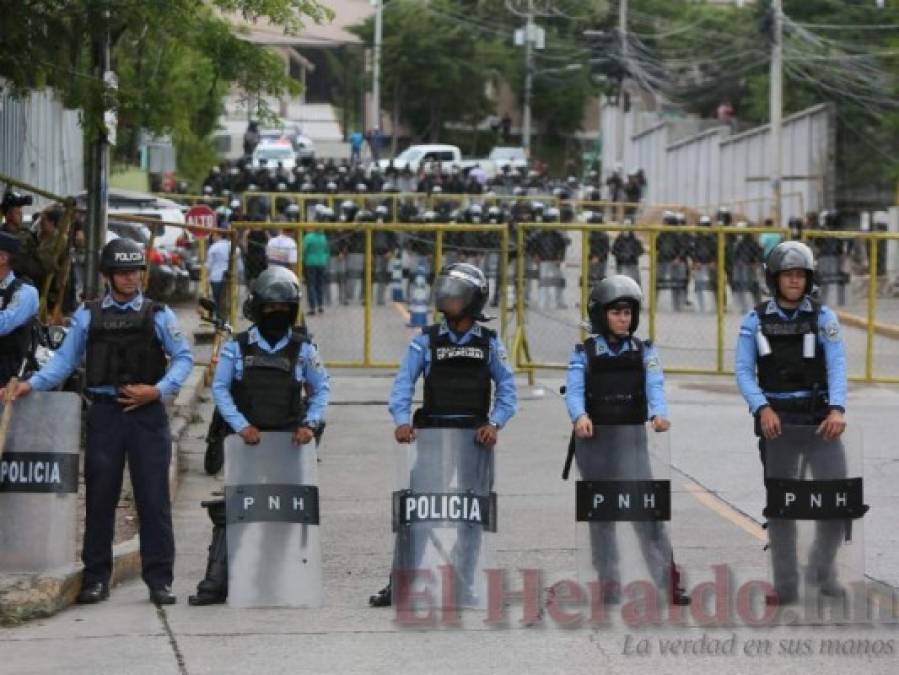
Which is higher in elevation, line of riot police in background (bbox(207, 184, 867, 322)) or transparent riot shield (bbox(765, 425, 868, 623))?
line of riot police in background (bbox(207, 184, 867, 322))

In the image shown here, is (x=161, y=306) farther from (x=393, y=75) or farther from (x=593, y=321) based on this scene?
(x=393, y=75)

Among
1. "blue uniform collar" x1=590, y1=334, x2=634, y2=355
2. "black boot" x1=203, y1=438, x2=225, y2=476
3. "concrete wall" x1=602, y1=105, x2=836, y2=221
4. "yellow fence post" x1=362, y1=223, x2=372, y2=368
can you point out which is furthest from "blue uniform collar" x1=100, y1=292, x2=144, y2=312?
"concrete wall" x1=602, y1=105, x2=836, y2=221

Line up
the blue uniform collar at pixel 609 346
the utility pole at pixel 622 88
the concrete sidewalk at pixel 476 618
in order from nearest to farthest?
the concrete sidewalk at pixel 476 618 → the blue uniform collar at pixel 609 346 → the utility pole at pixel 622 88

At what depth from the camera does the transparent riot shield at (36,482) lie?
32.1ft

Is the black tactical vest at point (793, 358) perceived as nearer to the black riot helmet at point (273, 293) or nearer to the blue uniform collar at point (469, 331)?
the blue uniform collar at point (469, 331)

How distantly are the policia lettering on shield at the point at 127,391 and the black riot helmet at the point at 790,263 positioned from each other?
112 inches

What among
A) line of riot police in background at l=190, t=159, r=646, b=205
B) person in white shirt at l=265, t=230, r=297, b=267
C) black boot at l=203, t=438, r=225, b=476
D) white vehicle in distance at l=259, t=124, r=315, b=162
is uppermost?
white vehicle in distance at l=259, t=124, r=315, b=162

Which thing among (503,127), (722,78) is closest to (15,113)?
(722,78)

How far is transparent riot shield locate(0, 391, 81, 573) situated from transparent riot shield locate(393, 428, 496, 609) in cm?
166

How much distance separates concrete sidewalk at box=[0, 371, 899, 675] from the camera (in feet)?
27.8

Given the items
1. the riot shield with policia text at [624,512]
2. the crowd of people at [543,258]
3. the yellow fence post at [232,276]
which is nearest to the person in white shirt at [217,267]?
the crowd of people at [543,258]

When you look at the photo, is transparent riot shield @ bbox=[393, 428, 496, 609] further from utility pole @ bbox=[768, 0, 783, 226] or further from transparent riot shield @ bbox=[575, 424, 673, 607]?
utility pole @ bbox=[768, 0, 783, 226]

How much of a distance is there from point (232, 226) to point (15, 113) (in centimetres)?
358

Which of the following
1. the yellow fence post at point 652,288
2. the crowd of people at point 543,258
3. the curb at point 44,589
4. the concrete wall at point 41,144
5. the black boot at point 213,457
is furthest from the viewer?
the crowd of people at point 543,258
